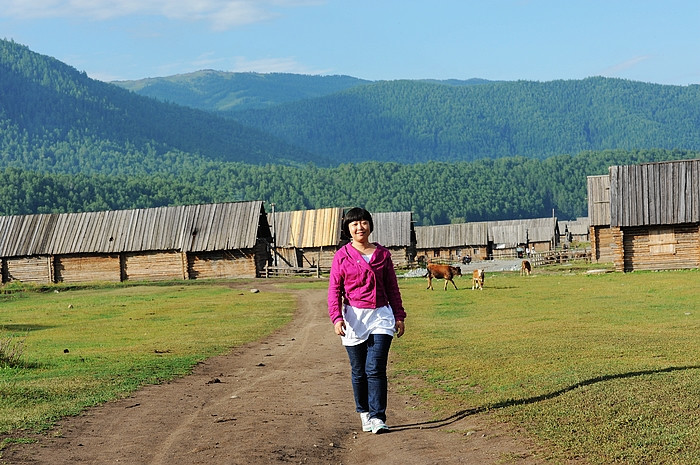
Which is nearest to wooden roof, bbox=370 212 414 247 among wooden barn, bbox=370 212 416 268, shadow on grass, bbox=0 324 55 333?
wooden barn, bbox=370 212 416 268

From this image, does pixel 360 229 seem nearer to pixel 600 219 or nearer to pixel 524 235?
pixel 600 219

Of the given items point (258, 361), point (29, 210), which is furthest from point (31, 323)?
point (29, 210)

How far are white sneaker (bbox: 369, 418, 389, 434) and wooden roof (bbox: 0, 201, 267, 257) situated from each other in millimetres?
54701

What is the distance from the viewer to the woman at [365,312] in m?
10.6

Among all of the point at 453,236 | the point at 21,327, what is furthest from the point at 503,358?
the point at 453,236

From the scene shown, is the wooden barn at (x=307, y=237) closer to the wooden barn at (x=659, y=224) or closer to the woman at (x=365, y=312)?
the wooden barn at (x=659, y=224)

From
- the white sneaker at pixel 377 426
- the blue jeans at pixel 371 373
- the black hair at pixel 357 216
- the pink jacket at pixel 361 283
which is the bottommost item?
the white sneaker at pixel 377 426

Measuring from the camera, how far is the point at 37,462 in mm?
9062

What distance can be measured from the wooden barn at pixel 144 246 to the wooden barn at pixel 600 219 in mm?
23999

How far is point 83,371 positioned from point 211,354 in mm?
3638

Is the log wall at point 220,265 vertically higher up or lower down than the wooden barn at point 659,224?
lower down

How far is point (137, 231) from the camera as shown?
6894 cm

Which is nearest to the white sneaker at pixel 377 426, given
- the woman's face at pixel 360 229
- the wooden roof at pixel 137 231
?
the woman's face at pixel 360 229

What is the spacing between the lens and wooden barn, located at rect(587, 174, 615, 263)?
212ft
